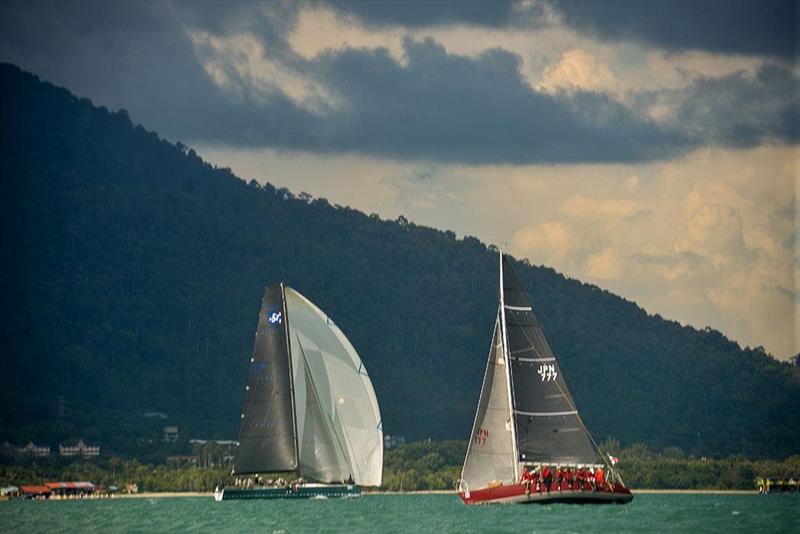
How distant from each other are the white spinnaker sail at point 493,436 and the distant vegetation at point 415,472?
4394 cm

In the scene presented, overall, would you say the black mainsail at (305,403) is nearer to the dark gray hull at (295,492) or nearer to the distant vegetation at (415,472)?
the dark gray hull at (295,492)

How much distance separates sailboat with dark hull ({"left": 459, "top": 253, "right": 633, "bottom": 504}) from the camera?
76.2m

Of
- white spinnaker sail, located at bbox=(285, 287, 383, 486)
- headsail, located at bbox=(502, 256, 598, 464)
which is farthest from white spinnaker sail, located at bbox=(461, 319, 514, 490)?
white spinnaker sail, located at bbox=(285, 287, 383, 486)

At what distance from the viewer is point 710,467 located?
13888 cm

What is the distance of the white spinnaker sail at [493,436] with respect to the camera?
77438 millimetres

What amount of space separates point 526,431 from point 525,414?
2.18 feet

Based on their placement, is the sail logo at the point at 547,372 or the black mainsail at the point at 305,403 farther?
the black mainsail at the point at 305,403

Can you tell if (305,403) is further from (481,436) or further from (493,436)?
(493,436)

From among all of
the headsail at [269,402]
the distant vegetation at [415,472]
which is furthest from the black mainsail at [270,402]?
the distant vegetation at [415,472]

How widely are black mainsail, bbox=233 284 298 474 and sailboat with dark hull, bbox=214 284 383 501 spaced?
0.15ft

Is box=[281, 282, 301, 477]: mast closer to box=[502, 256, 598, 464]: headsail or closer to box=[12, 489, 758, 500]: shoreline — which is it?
box=[502, 256, 598, 464]: headsail

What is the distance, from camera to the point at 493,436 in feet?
255

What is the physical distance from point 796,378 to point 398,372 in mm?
38487

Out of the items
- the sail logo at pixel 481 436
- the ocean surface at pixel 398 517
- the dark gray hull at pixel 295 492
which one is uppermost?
the sail logo at pixel 481 436
